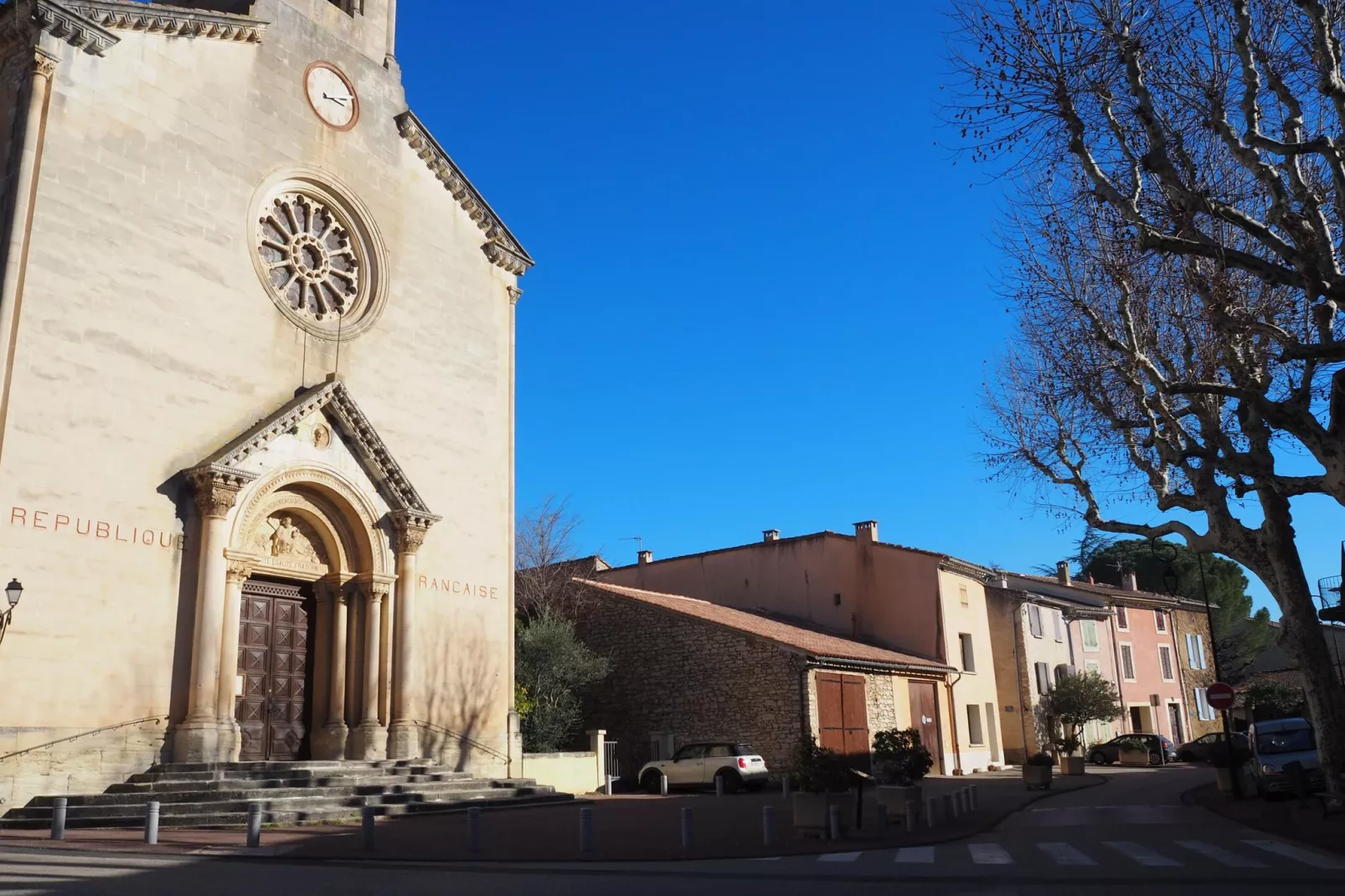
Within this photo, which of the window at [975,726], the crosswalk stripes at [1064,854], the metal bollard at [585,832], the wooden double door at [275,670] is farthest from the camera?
the window at [975,726]

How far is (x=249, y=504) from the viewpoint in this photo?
677 inches

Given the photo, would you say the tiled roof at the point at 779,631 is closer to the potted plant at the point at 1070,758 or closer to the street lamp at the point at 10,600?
the potted plant at the point at 1070,758

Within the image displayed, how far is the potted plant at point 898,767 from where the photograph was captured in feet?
49.8

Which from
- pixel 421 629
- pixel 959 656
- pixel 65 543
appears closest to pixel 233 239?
pixel 65 543

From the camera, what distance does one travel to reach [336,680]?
1878 centimetres

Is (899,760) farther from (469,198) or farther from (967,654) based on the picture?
(967,654)

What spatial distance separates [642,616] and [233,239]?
1614 cm

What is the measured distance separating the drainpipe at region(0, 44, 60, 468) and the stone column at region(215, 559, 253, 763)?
3850mm

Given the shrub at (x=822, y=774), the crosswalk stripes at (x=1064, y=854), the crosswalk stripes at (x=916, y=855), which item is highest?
the shrub at (x=822, y=774)

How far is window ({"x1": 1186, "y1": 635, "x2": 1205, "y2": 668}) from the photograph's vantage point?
170ft

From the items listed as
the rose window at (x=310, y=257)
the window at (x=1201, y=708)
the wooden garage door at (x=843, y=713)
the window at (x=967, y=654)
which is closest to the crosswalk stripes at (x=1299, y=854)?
the wooden garage door at (x=843, y=713)

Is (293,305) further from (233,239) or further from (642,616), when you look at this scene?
(642,616)

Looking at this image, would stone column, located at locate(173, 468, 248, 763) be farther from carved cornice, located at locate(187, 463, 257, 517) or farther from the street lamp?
the street lamp

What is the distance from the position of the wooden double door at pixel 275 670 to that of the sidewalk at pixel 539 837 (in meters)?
3.69
